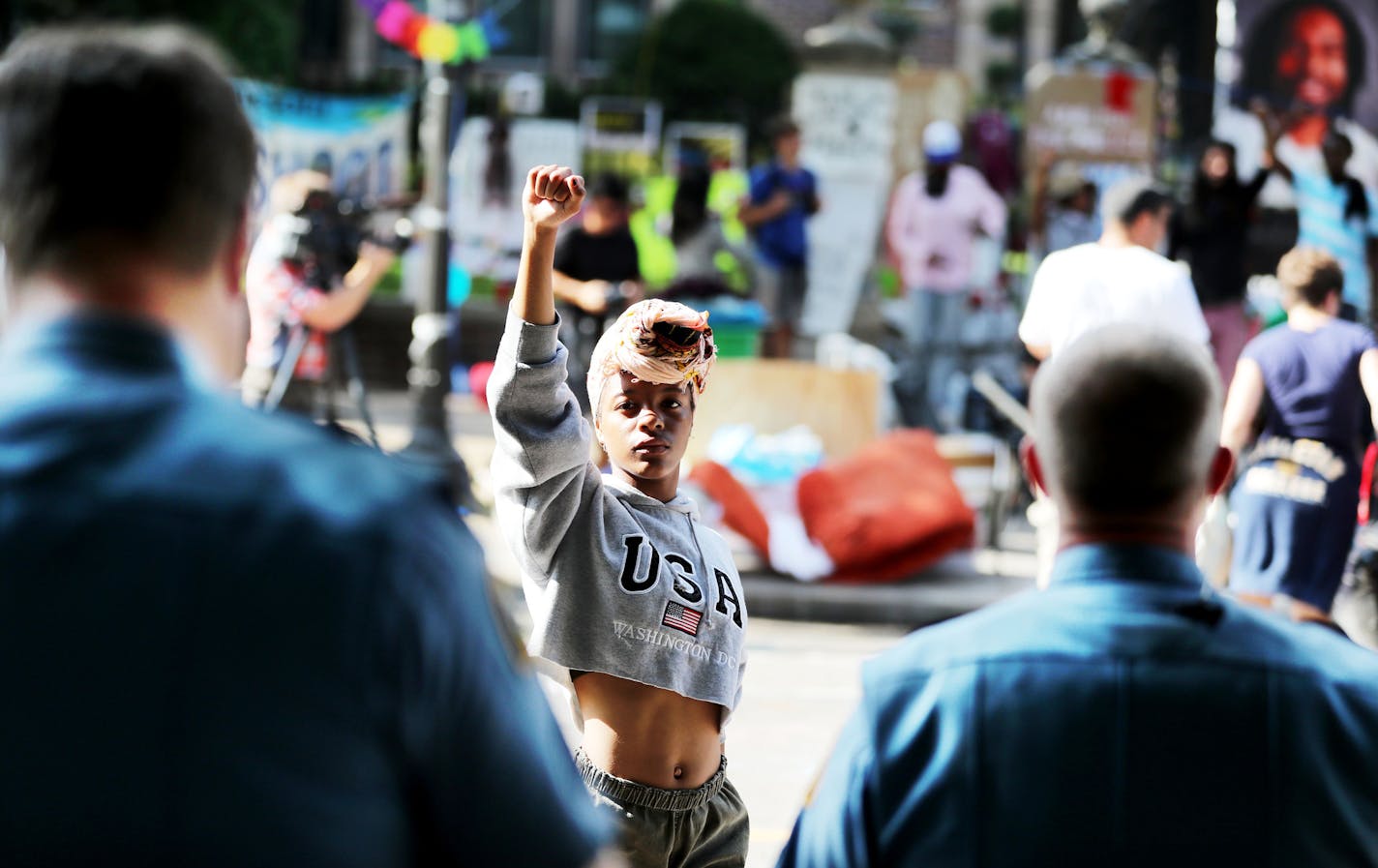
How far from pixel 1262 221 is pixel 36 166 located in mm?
13697

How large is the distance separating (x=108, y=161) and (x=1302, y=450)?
21.0ft

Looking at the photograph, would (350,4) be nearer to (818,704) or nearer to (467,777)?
(818,704)

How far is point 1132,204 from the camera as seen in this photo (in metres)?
7.41

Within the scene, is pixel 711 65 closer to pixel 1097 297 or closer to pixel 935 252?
pixel 935 252

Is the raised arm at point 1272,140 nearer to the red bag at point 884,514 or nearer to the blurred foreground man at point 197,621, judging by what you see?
the red bag at point 884,514

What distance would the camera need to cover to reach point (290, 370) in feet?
31.6

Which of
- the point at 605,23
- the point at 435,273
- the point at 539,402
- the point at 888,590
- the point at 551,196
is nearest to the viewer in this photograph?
the point at 551,196

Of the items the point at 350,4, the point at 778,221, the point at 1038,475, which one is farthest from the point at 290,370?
the point at 350,4

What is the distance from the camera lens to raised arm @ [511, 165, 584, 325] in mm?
3113

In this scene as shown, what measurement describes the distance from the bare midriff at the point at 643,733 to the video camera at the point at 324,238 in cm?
655

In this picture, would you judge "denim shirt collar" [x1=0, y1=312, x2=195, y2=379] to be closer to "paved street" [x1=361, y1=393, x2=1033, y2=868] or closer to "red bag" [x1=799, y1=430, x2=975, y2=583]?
"paved street" [x1=361, y1=393, x2=1033, y2=868]

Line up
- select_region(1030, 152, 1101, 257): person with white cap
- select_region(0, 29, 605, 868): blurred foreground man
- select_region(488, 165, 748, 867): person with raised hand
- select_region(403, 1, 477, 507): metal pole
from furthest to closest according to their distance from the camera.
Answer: select_region(1030, 152, 1101, 257): person with white cap, select_region(403, 1, 477, 507): metal pole, select_region(488, 165, 748, 867): person with raised hand, select_region(0, 29, 605, 868): blurred foreground man

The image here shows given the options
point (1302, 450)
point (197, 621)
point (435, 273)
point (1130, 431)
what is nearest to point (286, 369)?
point (435, 273)

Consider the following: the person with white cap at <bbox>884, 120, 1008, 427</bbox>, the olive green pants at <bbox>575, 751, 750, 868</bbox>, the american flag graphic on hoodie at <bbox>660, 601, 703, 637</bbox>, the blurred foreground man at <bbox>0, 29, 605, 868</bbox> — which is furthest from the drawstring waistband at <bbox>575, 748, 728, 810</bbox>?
the person with white cap at <bbox>884, 120, 1008, 427</bbox>
